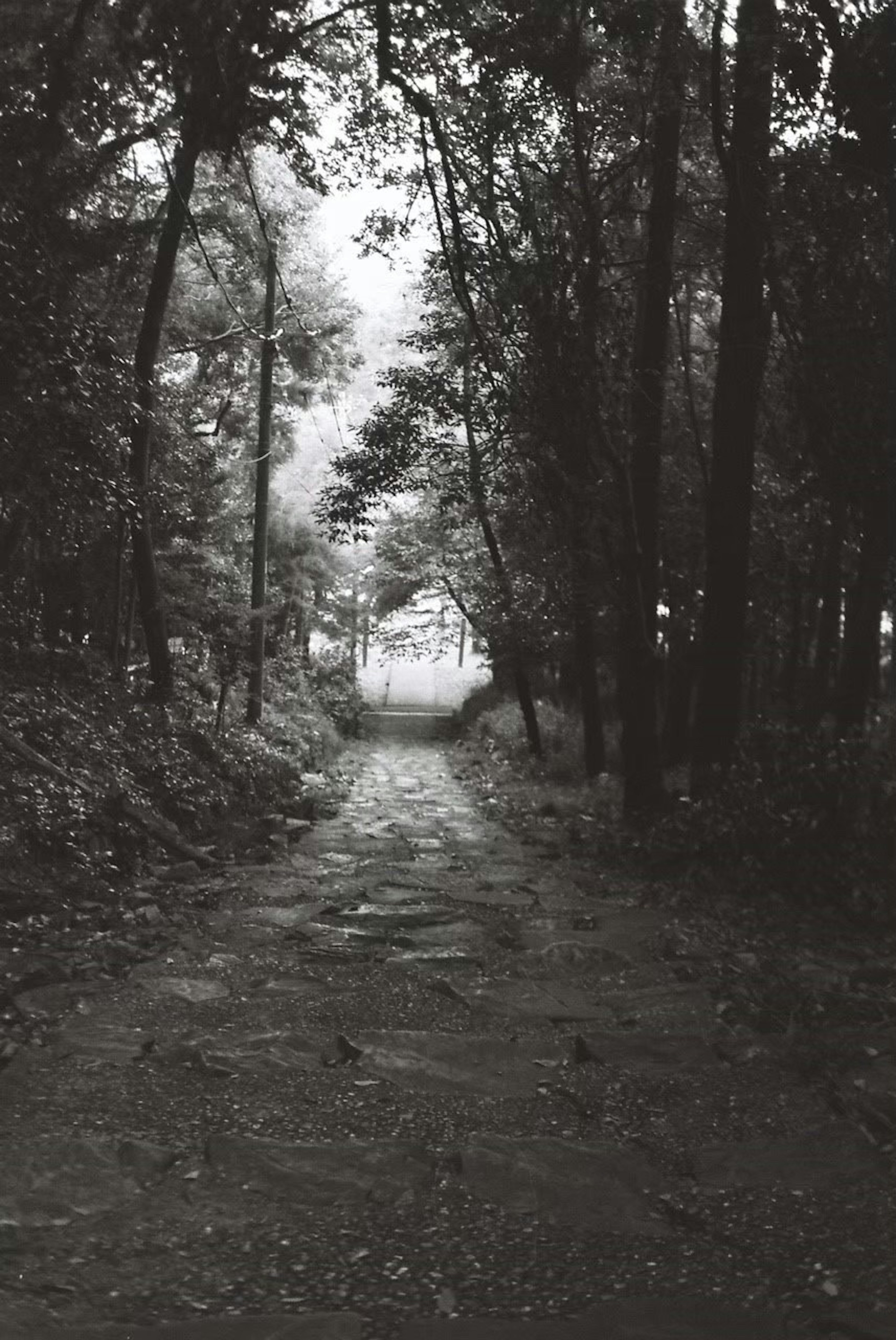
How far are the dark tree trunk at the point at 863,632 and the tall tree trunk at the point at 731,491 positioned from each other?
3.74 ft

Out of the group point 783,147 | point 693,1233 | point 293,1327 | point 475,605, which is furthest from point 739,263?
point 475,605

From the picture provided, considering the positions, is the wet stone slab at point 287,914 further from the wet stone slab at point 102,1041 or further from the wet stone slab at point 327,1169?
the wet stone slab at point 327,1169

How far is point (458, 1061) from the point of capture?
15.1 ft

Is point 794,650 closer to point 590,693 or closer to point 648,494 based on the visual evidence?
point 590,693

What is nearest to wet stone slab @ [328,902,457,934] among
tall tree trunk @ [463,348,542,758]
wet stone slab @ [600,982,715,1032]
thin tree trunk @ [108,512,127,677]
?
wet stone slab @ [600,982,715,1032]

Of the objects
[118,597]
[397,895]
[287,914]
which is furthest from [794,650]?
[287,914]

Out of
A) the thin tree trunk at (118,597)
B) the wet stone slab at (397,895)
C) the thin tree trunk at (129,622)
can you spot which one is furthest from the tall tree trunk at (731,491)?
the thin tree trunk at (129,622)

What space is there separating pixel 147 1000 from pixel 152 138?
25.1 feet

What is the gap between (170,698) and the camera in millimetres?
15938

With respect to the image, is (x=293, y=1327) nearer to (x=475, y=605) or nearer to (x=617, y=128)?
(x=617, y=128)

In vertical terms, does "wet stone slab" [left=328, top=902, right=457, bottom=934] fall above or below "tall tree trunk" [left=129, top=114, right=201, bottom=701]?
below

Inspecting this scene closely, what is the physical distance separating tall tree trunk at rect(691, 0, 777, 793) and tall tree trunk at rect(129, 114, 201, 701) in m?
5.96

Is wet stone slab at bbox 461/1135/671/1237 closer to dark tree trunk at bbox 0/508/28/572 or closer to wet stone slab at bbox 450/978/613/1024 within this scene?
wet stone slab at bbox 450/978/613/1024

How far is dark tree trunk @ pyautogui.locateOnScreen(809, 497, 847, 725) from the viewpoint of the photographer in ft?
35.2
